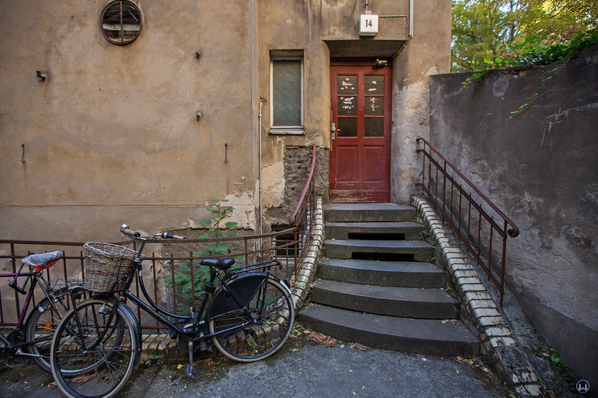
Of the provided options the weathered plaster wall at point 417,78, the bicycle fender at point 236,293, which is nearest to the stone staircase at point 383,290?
the bicycle fender at point 236,293

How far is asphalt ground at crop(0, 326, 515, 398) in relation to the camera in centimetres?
234

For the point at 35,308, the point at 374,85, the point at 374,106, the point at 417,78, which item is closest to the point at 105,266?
the point at 35,308

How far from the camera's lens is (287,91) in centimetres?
560

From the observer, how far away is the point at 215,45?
459cm

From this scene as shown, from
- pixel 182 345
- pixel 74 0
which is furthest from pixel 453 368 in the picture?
pixel 74 0

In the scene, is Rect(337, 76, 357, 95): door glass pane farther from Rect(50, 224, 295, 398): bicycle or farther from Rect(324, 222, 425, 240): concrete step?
Rect(50, 224, 295, 398): bicycle

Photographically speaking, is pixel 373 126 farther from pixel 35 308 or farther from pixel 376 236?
pixel 35 308

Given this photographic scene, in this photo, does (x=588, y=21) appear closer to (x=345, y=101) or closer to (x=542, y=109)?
(x=542, y=109)

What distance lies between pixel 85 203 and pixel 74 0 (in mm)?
3117

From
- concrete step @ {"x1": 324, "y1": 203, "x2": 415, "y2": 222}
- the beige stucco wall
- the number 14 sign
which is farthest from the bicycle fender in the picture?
the number 14 sign

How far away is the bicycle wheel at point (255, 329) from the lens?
264 cm

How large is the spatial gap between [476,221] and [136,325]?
3976 mm

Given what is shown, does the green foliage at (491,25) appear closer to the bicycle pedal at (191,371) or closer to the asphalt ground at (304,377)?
the asphalt ground at (304,377)

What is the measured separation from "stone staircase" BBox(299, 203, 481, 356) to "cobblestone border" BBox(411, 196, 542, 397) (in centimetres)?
12
